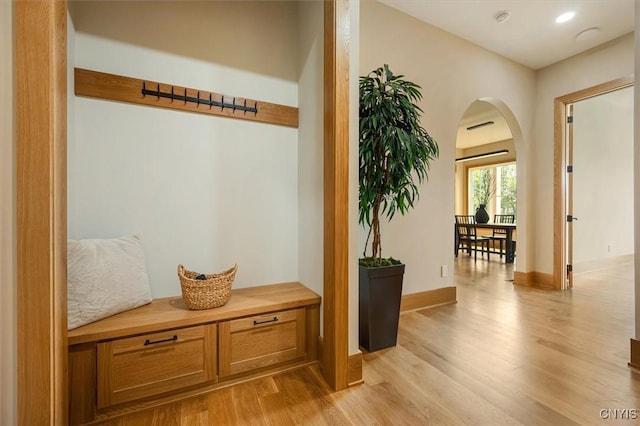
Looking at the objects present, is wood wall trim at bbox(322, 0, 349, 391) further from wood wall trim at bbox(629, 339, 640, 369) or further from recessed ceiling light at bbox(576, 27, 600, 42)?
recessed ceiling light at bbox(576, 27, 600, 42)

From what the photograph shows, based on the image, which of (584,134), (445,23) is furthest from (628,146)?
(445,23)

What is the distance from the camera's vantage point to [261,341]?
5.41ft

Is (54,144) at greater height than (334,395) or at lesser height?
greater

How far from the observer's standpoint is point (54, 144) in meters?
1.04

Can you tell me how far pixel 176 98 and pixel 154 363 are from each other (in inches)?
61.9

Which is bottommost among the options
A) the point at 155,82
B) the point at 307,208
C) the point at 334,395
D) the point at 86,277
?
the point at 334,395

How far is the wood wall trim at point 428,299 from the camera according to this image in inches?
107

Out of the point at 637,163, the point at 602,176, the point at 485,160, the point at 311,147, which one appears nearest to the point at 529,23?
the point at 637,163

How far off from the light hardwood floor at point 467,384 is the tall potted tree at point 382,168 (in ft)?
0.71

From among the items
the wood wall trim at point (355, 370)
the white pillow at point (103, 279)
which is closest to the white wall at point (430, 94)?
the wood wall trim at point (355, 370)

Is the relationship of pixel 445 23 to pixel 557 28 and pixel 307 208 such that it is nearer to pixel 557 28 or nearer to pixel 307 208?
pixel 557 28

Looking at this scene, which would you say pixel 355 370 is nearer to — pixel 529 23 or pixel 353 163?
pixel 353 163

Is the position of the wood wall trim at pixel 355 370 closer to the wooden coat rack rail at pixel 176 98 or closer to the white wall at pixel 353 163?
the white wall at pixel 353 163

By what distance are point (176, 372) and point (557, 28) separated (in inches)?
181
